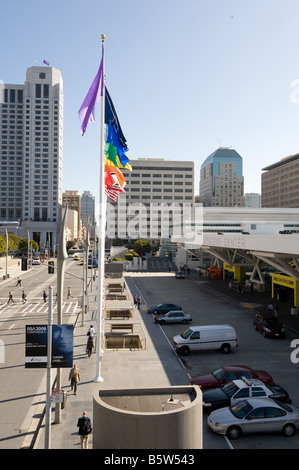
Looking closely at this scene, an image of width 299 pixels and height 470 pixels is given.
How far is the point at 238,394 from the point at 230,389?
0.71m

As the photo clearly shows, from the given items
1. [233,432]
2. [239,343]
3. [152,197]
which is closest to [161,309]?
[239,343]

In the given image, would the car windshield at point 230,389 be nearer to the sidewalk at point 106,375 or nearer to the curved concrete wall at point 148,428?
the sidewalk at point 106,375

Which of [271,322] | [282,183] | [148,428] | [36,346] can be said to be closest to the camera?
[148,428]

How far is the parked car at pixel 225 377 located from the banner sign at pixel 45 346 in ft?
23.8

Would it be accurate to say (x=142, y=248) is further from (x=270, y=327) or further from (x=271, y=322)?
(x=270, y=327)

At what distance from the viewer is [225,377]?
56.7 feet

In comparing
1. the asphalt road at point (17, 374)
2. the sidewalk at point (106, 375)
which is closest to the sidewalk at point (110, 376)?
the sidewalk at point (106, 375)

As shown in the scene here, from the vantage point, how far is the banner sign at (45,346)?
477 inches

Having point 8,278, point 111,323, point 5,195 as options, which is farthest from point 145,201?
point 111,323

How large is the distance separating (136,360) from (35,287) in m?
35.2

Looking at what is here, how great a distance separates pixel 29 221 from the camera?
150625 mm

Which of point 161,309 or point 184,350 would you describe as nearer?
point 184,350

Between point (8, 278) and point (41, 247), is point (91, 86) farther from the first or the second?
point (41, 247)

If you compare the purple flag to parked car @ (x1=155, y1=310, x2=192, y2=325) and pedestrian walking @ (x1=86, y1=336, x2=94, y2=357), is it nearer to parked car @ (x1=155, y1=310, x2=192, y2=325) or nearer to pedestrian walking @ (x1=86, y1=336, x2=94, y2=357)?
pedestrian walking @ (x1=86, y1=336, x2=94, y2=357)
